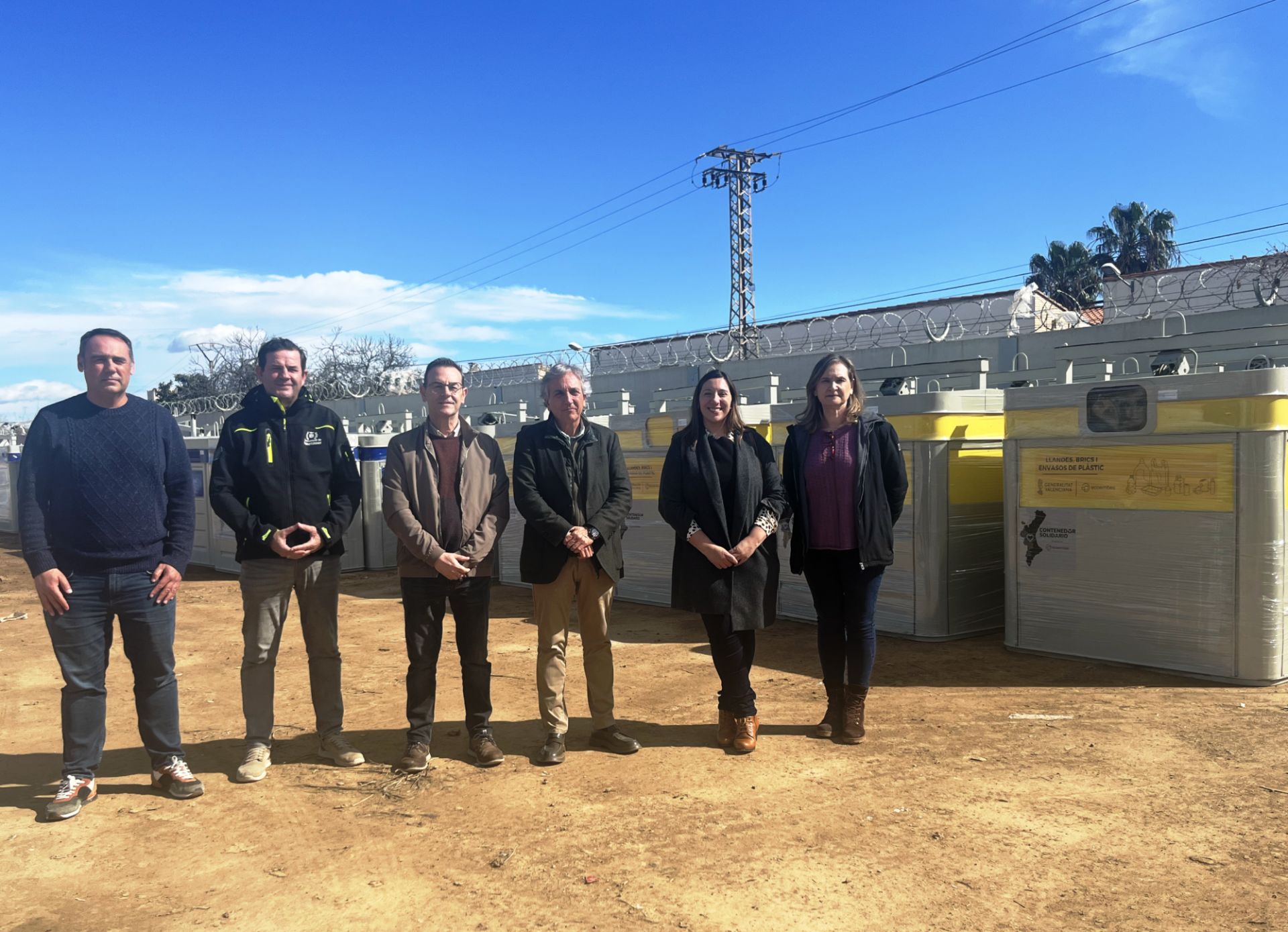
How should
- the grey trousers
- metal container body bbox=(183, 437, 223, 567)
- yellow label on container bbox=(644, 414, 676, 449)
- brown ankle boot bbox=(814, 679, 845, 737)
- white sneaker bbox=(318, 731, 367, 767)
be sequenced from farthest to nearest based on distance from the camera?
metal container body bbox=(183, 437, 223, 567)
yellow label on container bbox=(644, 414, 676, 449)
brown ankle boot bbox=(814, 679, 845, 737)
white sneaker bbox=(318, 731, 367, 767)
the grey trousers

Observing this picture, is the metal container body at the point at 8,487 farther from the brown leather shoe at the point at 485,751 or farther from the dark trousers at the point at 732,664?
the dark trousers at the point at 732,664

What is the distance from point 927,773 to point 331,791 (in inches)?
103

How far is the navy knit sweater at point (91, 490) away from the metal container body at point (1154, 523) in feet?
16.7

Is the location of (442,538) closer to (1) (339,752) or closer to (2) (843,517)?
(1) (339,752)

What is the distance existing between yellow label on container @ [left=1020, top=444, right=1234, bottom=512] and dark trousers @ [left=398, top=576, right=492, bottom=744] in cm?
384

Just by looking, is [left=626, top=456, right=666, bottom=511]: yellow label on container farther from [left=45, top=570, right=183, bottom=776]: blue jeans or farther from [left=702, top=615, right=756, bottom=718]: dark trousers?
[left=45, top=570, right=183, bottom=776]: blue jeans

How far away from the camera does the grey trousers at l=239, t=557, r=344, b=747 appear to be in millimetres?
4332

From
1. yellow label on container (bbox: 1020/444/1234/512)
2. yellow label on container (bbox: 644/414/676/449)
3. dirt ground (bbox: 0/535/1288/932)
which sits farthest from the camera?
yellow label on container (bbox: 644/414/676/449)

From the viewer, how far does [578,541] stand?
4.34 m

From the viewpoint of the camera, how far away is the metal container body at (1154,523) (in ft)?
17.6

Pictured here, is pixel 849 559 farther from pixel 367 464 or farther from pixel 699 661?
pixel 367 464

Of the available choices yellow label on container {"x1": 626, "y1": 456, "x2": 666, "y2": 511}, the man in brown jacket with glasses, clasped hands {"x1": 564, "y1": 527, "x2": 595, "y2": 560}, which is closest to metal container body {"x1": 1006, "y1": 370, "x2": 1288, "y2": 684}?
yellow label on container {"x1": 626, "y1": 456, "x2": 666, "y2": 511}

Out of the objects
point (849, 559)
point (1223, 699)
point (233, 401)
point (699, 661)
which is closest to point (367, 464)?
point (699, 661)

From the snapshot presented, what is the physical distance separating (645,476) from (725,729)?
4375mm
